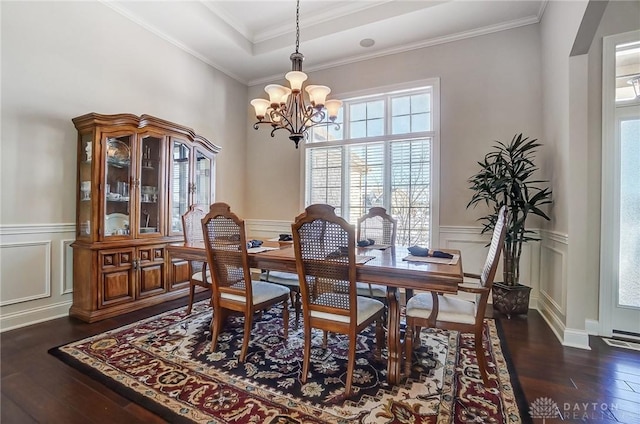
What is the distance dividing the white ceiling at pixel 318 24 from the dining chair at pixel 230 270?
2827 millimetres

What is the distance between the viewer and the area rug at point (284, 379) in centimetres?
160

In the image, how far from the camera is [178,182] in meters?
3.75

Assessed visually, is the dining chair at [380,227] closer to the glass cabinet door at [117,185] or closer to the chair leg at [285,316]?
the chair leg at [285,316]

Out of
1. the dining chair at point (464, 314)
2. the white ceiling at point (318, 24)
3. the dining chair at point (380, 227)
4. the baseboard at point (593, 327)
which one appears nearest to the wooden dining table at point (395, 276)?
the dining chair at point (464, 314)

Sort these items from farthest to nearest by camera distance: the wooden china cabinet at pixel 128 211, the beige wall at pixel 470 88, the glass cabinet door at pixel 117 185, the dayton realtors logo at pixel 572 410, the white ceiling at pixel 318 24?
1. the beige wall at pixel 470 88
2. the white ceiling at pixel 318 24
3. the glass cabinet door at pixel 117 185
4. the wooden china cabinet at pixel 128 211
5. the dayton realtors logo at pixel 572 410

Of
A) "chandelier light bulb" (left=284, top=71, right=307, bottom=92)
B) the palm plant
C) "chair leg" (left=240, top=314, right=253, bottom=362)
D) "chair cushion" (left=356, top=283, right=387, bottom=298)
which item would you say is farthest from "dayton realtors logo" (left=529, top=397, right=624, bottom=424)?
"chandelier light bulb" (left=284, top=71, right=307, bottom=92)

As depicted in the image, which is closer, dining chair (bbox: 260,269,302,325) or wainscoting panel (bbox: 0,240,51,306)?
wainscoting panel (bbox: 0,240,51,306)

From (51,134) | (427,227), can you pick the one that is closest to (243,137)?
(51,134)

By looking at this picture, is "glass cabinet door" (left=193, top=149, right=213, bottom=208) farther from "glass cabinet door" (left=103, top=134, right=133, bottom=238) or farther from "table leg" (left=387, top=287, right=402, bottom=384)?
"table leg" (left=387, top=287, right=402, bottom=384)

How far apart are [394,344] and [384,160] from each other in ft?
9.21

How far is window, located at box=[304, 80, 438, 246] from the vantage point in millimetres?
3934

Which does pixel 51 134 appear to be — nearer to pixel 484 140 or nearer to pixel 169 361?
pixel 169 361

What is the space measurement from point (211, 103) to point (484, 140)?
3930mm

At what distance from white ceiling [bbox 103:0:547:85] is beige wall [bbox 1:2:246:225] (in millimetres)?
349
